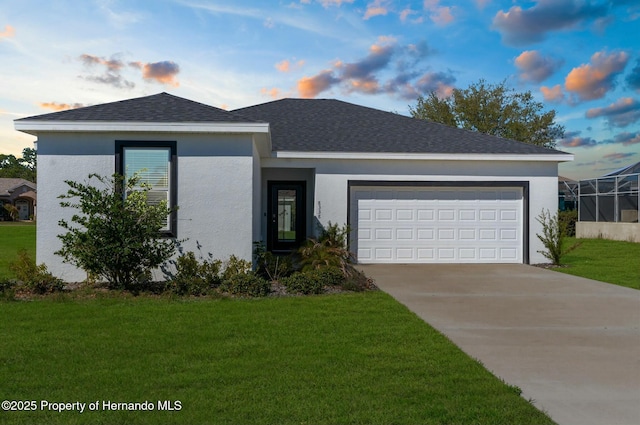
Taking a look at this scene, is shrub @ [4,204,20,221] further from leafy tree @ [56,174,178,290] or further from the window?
leafy tree @ [56,174,178,290]

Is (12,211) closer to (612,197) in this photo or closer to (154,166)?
(154,166)

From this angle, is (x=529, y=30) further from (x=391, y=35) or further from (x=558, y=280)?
(x=558, y=280)

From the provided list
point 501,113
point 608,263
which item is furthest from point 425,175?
point 501,113

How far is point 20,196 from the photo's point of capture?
5325 centimetres

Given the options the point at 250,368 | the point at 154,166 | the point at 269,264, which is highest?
the point at 154,166

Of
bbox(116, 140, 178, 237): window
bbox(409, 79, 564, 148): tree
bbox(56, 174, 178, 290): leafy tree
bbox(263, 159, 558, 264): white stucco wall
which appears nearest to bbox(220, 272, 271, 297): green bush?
bbox(56, 174, 178, 290): leafy tree

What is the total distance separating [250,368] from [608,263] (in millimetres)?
13825

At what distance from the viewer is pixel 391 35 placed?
15.9 m

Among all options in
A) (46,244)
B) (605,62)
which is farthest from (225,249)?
(605,62)

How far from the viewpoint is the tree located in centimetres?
4034

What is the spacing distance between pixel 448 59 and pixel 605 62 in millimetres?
7007

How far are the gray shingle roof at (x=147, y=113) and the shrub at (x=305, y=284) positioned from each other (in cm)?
331

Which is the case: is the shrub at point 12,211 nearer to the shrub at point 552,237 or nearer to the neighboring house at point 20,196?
the neighboring house at point 20,196

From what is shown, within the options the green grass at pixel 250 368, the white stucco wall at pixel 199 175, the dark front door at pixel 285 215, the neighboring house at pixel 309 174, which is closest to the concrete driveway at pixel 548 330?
the green grass at pixel 250 368
